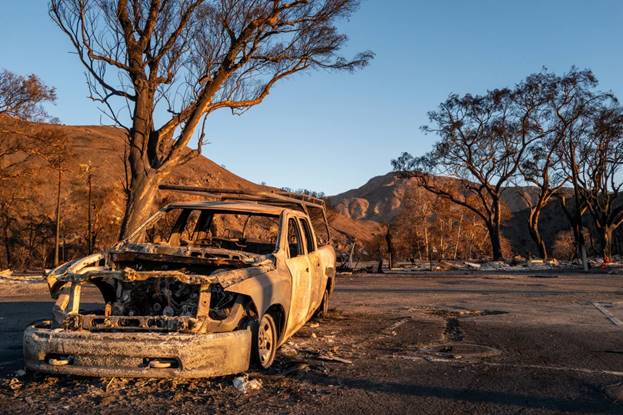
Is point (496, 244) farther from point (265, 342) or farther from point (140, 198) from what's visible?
point (265, 342)

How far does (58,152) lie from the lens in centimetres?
2820

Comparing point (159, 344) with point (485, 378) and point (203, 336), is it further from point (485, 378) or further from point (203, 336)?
point (485, 378)

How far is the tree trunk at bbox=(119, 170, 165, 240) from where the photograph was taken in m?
16.3

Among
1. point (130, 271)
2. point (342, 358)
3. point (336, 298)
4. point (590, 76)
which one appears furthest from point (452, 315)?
point (590, 76)

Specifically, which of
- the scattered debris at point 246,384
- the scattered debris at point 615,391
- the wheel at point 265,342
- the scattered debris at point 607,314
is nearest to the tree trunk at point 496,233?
the scattered debris at point 607,314

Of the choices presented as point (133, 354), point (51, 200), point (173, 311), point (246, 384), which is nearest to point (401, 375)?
point (246, 384)

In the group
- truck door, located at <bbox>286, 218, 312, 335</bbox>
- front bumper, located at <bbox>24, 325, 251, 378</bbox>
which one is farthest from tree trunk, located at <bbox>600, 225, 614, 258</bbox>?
front bumper, located at <bbox>24, 325, 251, 378</bbox>

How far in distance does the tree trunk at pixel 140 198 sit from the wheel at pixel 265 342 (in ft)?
39.4

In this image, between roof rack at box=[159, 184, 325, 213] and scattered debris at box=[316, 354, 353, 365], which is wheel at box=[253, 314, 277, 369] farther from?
roof rack at box=[159, 184, 325, 213]

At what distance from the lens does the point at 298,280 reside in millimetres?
5980

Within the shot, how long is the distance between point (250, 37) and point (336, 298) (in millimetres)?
10262

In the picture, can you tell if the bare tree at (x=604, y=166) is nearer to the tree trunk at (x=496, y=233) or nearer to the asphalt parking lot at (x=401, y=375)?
the tree trunk at (x=496, y=233)

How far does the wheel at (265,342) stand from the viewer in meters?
4.74

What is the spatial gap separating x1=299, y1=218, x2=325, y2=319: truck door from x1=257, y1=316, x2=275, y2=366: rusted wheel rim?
166 cm
